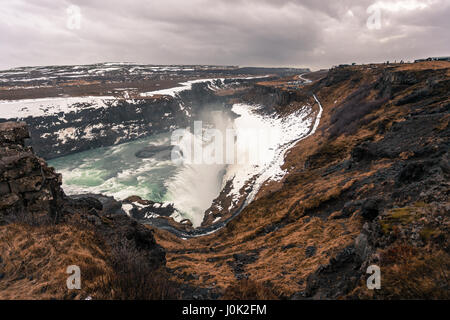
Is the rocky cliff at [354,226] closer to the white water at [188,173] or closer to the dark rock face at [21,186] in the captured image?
the dark rock face at [21,186]

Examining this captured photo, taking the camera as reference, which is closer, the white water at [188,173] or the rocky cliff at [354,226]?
the rocky cliff at [354,226]

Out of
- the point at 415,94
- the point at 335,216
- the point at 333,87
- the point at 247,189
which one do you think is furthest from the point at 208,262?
the point at 333,87

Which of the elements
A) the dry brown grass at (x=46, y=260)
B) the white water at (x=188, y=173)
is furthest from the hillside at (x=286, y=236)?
the white water at (x=188, y=173)

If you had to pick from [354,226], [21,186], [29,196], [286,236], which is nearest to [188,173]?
[286,236]

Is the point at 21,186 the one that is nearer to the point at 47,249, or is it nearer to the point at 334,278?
the point at 47,249

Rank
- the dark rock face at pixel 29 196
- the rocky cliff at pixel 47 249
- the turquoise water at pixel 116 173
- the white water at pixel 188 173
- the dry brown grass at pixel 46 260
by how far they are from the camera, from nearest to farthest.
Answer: the dry brown grass at pixel 46 260
the rocky cliff at pixel 47 249
the dark rock face at pixel 29 196
the white water at pixel 188 173
the turquoise water at pixel 116 173
